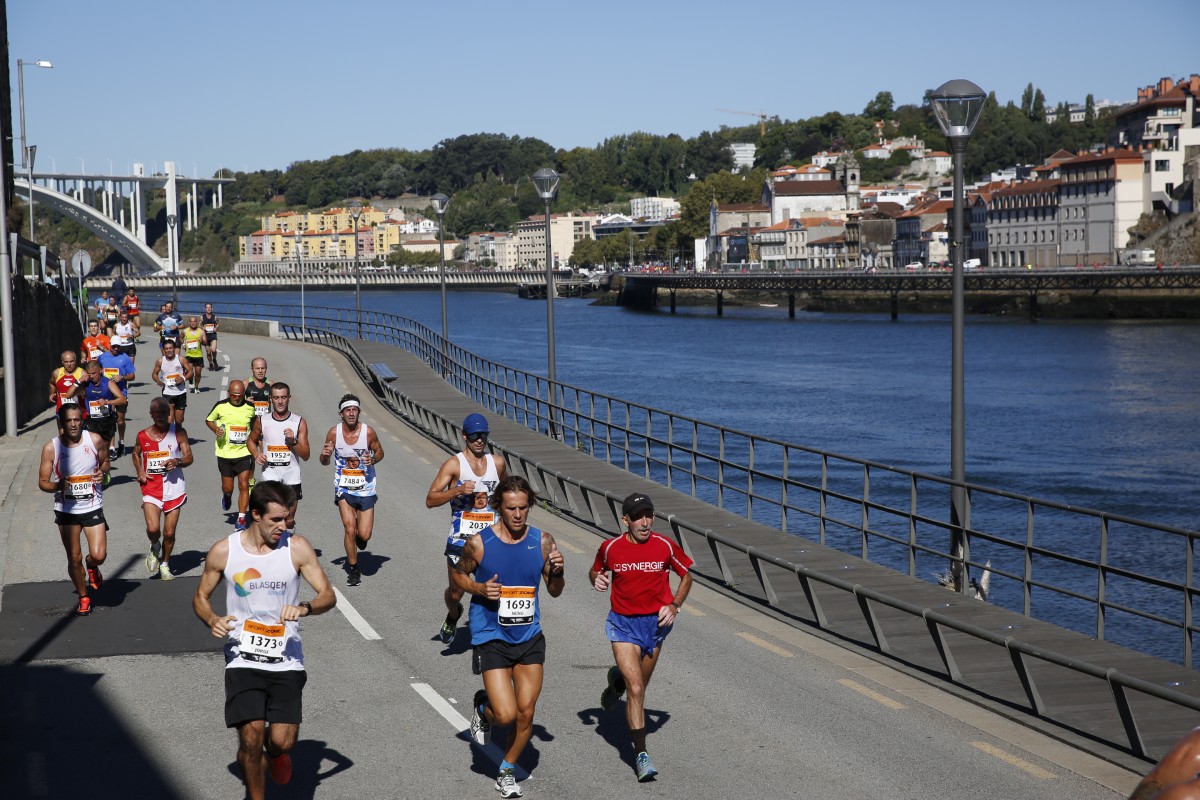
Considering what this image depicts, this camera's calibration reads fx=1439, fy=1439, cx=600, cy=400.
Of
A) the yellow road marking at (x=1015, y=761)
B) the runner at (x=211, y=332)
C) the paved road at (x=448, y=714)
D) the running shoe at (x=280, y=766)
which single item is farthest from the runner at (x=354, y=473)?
the runner at (x=211, y=332)

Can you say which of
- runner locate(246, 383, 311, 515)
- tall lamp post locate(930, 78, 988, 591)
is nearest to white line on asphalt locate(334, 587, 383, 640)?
runner locate(246, 383, 311, 515)

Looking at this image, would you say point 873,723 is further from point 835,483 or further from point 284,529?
point 835,483

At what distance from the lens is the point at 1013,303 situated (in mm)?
126562

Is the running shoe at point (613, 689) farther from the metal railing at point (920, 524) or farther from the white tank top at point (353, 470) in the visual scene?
the metal railing at point (920, 524)

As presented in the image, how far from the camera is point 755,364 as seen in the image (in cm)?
8644

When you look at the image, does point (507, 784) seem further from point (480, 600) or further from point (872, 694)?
point (872, 694)

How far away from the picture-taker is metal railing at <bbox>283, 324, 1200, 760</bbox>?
8820 mm

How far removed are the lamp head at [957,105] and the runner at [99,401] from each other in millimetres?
12060

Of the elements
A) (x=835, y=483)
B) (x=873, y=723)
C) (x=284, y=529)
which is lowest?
(x=835, y=483)

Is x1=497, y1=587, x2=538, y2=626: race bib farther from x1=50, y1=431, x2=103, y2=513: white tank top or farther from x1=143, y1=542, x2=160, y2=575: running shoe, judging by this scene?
x1=143, y1=542, x2=160, y2=575: running shoe

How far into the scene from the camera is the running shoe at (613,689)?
Result: 8852mm

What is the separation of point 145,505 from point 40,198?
173 meters

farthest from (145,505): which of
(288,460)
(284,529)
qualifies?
(284,529)

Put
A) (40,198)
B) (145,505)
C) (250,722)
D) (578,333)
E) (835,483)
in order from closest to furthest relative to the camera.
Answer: (250,722), (145,505), (835,483), (578,333), (40,198)
